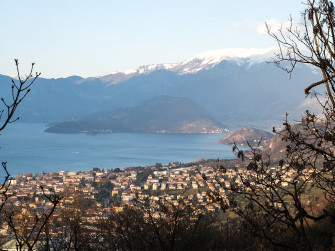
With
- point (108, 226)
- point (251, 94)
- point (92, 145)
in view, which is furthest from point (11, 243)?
point (251, 94)

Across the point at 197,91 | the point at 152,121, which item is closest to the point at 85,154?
the point at 152,121

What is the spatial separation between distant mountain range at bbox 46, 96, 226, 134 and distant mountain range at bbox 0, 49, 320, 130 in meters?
14.5

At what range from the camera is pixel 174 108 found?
11294cm

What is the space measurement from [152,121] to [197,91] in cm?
6975

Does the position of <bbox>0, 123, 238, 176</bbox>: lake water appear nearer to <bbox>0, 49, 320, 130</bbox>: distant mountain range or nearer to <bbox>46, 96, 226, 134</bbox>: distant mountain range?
<bbox>46, 96, 226, 134</bbox>: distant mountain range

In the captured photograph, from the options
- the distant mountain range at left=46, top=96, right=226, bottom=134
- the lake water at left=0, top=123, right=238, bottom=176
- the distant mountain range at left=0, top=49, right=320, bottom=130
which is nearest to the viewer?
the lake water at left=0, top=123, right=238, bottom=176

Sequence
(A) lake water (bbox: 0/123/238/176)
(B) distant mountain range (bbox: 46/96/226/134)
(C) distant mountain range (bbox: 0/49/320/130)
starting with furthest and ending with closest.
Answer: (C) distant mountain range (bbox: 0/49/320/130) → (B) distant mountain range (bbox: 46/96/226/134) → (A) lake water (bbox: 0/123/238/176)

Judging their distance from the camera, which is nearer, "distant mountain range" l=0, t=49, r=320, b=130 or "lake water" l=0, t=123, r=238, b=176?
"lake water" l=0, t=123, r=238, b=176

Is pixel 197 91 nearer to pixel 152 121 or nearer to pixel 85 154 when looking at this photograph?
pixel 152 121

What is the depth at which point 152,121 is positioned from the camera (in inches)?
4080

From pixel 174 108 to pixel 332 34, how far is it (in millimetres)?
110049

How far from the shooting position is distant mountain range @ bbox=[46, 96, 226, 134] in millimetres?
96000

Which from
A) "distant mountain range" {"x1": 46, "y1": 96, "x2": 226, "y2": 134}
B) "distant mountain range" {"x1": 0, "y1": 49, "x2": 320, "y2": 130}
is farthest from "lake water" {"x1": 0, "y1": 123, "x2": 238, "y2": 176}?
"distant mountain range" {"x1": 0, "y1": 49, "x2": 320, "y2": 130}

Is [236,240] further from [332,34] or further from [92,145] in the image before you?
[92,145]
